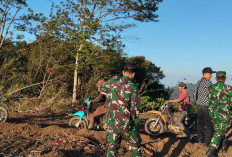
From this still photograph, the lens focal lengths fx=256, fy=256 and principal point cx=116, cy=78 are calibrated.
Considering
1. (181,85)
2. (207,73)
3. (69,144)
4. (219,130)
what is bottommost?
(69,144)

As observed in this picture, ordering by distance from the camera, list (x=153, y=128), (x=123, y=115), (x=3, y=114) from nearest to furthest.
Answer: (x=123, y=115) → (x=153, y=128) → (x=3, y=114)

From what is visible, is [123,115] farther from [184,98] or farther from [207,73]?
[184,98]

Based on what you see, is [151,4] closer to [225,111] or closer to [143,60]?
[143,60]

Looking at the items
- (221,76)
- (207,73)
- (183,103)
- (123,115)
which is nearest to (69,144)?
(123,115)

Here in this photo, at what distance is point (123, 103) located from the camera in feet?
13.0

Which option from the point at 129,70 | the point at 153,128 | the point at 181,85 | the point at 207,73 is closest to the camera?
the point at 129,70

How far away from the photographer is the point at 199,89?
6887 millimetres

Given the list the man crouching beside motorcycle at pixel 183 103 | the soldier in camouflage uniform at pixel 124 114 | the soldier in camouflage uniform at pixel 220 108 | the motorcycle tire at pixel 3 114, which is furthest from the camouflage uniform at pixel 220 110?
the motorcycle tire at pixel 3 114

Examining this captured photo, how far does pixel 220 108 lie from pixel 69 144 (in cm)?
344

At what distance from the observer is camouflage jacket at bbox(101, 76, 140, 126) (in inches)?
153

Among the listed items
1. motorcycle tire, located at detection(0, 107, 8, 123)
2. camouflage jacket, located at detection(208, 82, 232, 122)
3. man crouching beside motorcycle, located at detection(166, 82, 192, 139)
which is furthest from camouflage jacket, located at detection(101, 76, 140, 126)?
motorcycle tire, located at detection(0, 107, 8, 123)

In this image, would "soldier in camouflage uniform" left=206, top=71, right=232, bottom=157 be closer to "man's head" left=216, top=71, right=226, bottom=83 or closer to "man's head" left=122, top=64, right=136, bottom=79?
"man's head" left=216, top=71, right=226, bottom=83

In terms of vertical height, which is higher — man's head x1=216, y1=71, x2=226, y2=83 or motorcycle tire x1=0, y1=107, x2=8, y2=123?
man's head x1=216, y1=71, x2=226, y2=83

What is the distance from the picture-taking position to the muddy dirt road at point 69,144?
16.4 ft
